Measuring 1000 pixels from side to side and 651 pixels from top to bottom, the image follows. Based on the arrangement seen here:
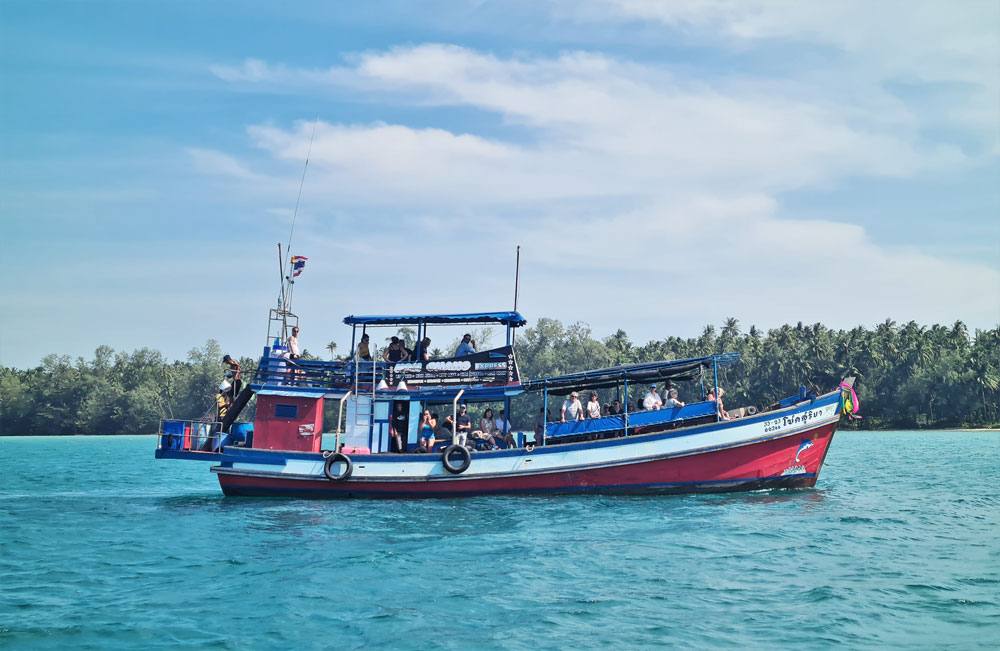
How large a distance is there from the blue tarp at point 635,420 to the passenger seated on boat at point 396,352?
16.2 ft

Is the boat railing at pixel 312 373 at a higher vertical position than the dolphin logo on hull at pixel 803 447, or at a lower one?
higher

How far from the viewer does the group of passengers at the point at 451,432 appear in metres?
23.1

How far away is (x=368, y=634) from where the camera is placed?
1098cm

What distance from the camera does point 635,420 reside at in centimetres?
2250

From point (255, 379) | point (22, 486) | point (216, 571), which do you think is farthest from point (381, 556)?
point (22, 486)

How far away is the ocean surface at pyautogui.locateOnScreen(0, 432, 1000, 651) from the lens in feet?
36.0

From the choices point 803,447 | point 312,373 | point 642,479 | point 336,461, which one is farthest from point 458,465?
point 803,447

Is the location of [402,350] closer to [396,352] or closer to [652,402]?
[396,352]

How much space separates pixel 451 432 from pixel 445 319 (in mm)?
3294

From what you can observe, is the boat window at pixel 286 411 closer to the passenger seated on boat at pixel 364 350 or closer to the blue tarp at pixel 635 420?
the passenger seated on boat at pixel 364 350

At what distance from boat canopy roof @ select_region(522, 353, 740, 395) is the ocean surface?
11.2ft

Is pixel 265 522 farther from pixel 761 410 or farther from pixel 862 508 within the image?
pixel 862 508

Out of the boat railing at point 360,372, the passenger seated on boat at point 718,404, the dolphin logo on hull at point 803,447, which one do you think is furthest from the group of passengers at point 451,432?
the dolphin logo on hull at point 803,447

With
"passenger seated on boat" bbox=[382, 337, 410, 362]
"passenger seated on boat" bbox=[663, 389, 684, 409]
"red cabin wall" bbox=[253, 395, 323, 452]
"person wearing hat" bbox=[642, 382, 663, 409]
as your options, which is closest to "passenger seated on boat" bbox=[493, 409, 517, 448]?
"passenger seated on boat" bbox=[382, 337, 410, 362]
